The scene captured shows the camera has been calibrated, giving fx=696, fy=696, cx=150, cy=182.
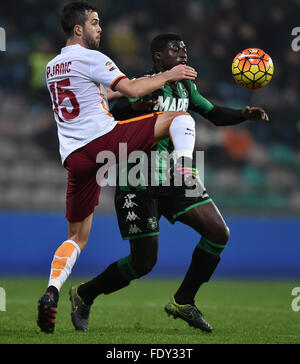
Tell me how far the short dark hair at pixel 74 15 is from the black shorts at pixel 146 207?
1.28 meters

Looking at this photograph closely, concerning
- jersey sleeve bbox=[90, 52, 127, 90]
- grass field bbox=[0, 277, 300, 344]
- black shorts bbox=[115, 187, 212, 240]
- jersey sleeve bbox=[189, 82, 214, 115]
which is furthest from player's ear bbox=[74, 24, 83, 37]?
grass field bbox=[0, 277, 300, 344]

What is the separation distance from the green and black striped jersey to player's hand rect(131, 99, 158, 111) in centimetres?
15

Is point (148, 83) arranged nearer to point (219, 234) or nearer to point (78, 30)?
point (78, 30)

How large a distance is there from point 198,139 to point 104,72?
7.73 meters

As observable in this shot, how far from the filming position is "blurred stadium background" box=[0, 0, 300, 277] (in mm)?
10945

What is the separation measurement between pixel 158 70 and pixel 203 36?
871 centimetres

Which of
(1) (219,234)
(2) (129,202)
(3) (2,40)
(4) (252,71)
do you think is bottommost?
(1) (219,234)

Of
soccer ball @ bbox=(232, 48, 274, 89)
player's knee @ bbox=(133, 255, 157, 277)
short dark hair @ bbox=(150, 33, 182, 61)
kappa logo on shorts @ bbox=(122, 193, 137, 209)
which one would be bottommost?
player's knee @ bbox=(133, 255, 157, 277)

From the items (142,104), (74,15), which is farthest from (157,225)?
(74,15)

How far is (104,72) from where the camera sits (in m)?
4.59

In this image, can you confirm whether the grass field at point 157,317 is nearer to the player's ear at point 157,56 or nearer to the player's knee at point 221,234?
the player's knee at point 221,234

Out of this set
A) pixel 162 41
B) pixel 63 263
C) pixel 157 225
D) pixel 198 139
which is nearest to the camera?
pixel 63 263

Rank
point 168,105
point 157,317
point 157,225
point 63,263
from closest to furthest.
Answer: point 63,263 → point 157,225 → point 168,105 → point 157,317

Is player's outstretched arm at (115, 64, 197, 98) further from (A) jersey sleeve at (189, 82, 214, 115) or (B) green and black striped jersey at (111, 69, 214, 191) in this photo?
(A) jersey sleeve at (189, 82, 214, 115)
